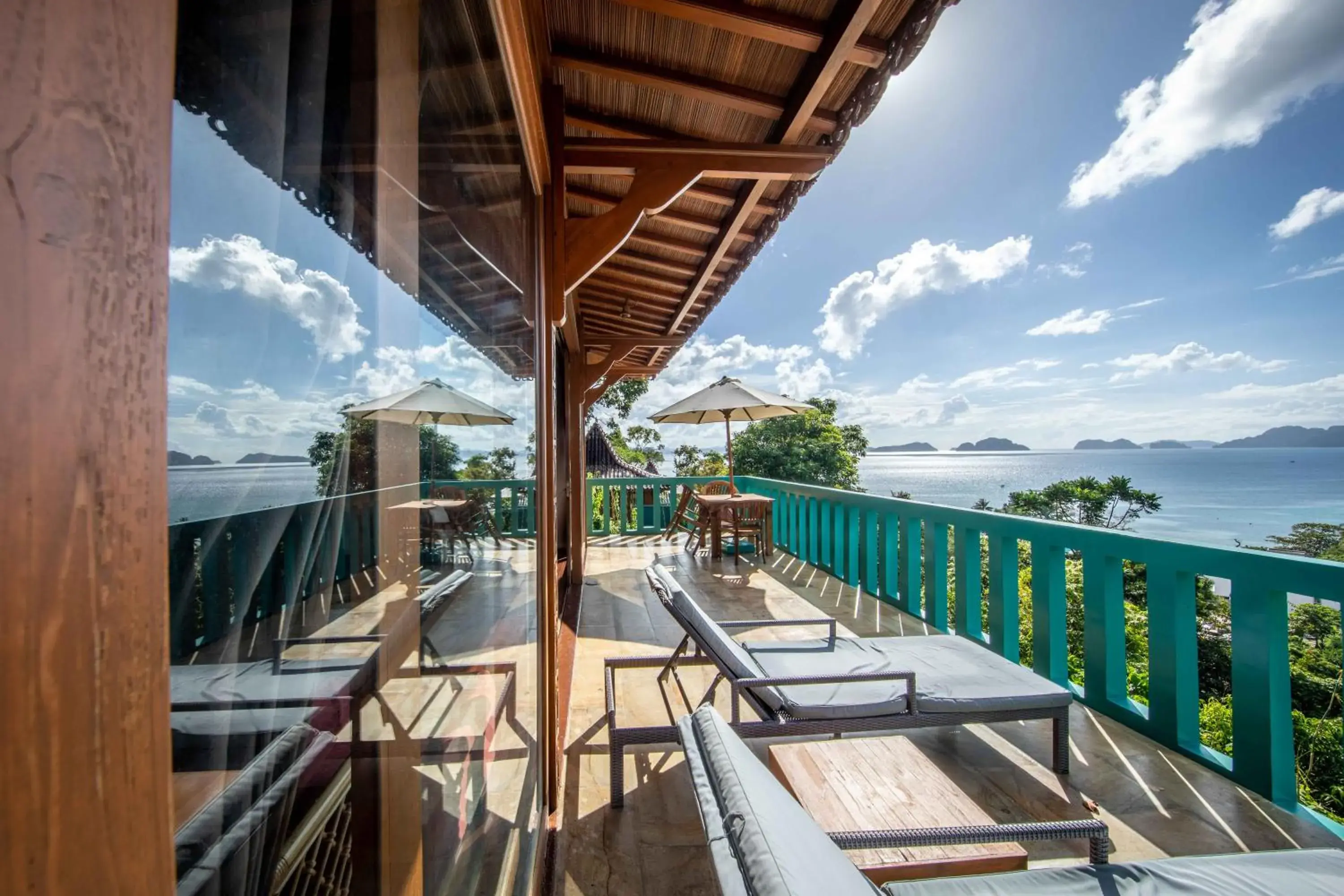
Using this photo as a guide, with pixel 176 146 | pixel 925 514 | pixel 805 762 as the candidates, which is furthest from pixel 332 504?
pixel 925 514

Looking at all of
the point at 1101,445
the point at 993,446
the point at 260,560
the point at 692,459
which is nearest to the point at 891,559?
the point at 260,560

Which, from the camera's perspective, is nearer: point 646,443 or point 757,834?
point 757,834

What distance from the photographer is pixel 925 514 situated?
13.6 feet

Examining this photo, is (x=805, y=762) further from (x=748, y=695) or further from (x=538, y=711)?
(x=538, y=711)

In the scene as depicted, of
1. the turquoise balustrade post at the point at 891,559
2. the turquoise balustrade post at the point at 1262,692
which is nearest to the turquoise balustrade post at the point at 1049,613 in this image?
the turquoise balustrade post at the point at 1262,692

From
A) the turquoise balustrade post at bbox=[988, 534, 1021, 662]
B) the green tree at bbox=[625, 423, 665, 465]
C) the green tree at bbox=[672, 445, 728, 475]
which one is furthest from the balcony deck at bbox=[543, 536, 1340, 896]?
the green tree at bbox=[625, 423, 665, 465]

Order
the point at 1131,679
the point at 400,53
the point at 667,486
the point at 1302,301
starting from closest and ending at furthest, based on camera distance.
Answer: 1. the point at 400,53
2. the point at 1131,679
3. the point at 667,486
4. the point at 1302,301

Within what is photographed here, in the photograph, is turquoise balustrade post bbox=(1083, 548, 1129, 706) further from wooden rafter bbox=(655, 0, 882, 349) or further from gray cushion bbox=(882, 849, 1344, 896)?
wooden rafter bbox=(655, 0, 882, 349)

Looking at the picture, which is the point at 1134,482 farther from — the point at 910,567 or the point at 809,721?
Answer: the point at 809,721

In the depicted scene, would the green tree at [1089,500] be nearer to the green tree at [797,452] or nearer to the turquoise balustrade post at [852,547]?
the green tree at [797,452]

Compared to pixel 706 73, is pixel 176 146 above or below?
below

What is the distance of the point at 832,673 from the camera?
2.38 meters

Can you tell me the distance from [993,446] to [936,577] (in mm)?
71223

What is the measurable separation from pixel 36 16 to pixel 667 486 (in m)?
8.56
